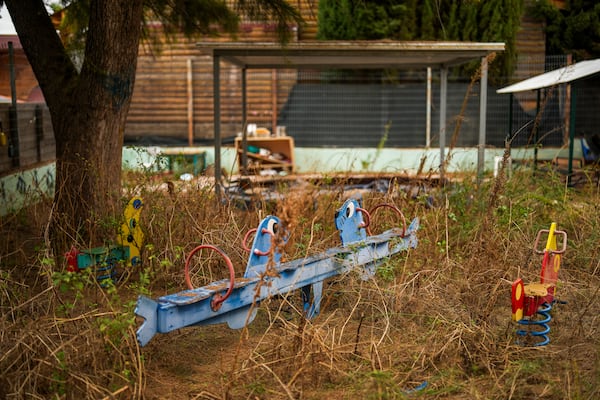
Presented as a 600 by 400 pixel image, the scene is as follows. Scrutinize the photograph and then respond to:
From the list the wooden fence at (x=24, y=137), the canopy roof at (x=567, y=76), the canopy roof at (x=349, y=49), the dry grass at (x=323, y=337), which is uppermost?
the canopy roof at (x=349, y=49)

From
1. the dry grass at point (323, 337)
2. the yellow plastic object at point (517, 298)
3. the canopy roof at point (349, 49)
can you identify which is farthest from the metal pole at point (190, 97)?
the yellow plastic object at point (517, 298)

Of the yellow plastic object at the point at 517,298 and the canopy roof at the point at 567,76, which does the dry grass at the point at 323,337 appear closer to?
the yellow plastic object at the point at 517,298

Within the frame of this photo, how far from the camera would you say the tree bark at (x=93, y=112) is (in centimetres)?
626

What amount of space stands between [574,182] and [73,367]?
9652 mm

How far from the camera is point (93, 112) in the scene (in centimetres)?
637

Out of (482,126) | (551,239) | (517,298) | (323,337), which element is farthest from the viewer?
(482,126)

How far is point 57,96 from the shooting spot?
6.51 metres

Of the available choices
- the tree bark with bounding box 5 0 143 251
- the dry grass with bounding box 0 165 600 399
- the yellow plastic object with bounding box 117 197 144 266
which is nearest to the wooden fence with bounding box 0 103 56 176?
the tree bark with bounding box 5 0 143 251

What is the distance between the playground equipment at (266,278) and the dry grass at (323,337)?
0.12m

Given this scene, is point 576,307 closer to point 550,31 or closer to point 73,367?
point 73,367

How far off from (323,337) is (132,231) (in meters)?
2.15

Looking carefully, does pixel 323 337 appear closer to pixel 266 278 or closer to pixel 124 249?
pixel 266 278

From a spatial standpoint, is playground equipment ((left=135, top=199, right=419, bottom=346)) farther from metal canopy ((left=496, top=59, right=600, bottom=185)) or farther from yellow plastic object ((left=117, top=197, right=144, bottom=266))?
metal canopy ((left=496, top=59, right=600, bottom=185))

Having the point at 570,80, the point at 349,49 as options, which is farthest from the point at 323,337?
the point at 570,80
